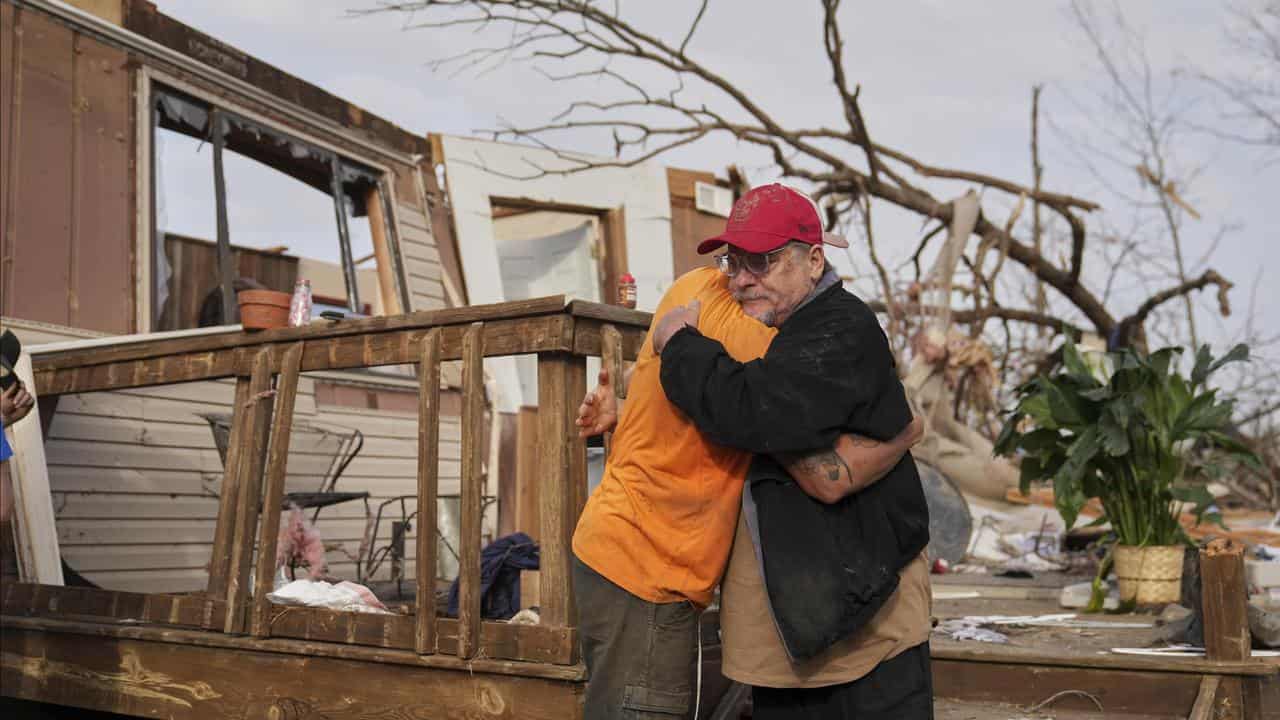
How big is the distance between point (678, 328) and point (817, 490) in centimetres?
47

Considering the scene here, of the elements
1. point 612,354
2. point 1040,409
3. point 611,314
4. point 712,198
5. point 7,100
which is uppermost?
point 712,198

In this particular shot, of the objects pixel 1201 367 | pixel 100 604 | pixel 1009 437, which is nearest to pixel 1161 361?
pixel 1201 367

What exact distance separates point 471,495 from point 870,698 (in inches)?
62.9

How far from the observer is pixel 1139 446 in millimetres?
5918

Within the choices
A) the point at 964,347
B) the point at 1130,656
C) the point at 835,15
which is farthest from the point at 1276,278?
the point at 1130,656

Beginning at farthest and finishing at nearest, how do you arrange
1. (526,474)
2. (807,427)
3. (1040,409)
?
(526,474) < (1040,409) < (807,427)

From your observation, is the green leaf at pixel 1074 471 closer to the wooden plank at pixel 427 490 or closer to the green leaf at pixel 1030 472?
the green leaf at pixel 1030 472

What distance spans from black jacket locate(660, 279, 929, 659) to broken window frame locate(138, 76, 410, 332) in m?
5.57

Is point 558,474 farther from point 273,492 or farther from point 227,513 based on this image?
point 227,513

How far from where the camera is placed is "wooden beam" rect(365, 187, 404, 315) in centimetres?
879

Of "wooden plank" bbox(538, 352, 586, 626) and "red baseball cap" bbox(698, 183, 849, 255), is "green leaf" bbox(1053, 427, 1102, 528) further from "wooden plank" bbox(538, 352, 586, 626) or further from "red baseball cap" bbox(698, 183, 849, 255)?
"red baseball cap" bbox(698, 183, 849, 255)

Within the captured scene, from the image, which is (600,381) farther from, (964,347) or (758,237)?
(964,347)

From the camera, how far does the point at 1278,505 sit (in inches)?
504

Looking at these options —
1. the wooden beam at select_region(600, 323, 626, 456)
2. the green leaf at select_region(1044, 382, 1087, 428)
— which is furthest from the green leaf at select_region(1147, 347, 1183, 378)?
the wooden beam at select_region(600, 323, 626, 456)
